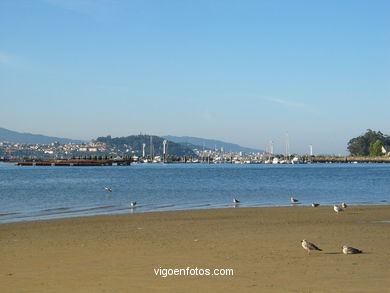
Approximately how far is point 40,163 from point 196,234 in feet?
554

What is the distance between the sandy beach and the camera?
10250 millimetres

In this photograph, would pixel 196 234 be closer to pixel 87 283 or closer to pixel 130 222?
pixel 130 222

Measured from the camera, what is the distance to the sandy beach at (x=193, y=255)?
1025 centimetres

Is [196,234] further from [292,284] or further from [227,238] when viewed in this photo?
[292,284]

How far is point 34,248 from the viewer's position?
14641 millimetres

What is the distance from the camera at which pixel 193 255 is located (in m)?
13.2

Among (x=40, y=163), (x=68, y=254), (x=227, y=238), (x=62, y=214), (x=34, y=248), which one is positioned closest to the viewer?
(x=68, y=254)

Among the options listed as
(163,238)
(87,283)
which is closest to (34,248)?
(163,238)

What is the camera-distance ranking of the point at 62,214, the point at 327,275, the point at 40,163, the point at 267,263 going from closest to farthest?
the point at 327,275 < the point at 267,263 < the point at 62,214 < the point at 40,163

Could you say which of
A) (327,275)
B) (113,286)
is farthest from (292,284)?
(113,286)

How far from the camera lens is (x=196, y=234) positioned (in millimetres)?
17281

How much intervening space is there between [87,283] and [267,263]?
3.82m

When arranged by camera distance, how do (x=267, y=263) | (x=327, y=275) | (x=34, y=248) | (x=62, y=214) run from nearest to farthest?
1. (x=327, y=275)
2. (x=267, y=263)
3. (x=34, y=248)
4. (x=62, y=214)

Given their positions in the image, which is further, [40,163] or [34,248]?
[40,163]
